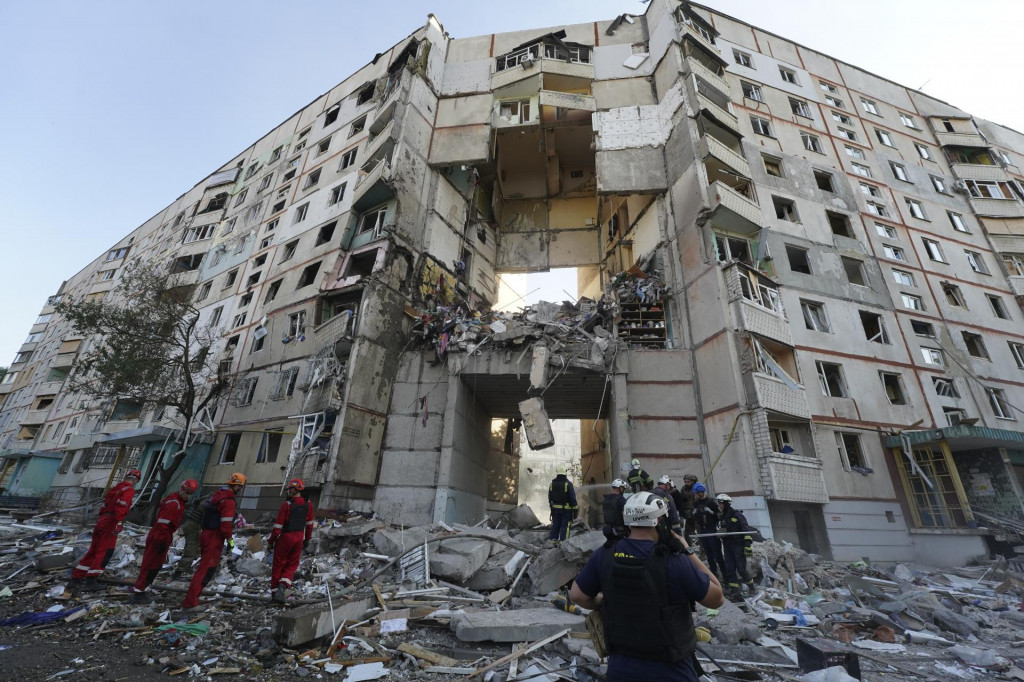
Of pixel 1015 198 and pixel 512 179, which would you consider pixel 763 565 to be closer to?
pixel 512 179

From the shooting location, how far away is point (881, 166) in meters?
23.6

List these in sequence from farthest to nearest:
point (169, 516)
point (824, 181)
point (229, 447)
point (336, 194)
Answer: point (336, 194) < point (824, 181) < point (229, 447) < point (169, 516)

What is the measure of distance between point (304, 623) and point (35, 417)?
4137 centimetres

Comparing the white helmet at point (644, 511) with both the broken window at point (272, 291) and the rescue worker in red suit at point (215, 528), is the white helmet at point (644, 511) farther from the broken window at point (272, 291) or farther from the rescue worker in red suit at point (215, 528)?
the broken window at point (272, 291)

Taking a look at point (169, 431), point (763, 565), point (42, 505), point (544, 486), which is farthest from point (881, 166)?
point (42, 505)

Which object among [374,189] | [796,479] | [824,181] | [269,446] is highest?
[824,181]

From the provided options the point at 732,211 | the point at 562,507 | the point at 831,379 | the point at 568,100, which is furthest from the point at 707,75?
the point at 562,507

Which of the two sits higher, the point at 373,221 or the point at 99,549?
the point at 373,221

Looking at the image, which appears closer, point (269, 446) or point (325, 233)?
point (269, 446)

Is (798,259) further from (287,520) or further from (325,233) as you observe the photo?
(325,233)

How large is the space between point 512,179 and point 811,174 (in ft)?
51.9

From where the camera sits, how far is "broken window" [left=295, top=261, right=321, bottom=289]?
2081 centimetres

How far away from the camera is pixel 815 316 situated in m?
17.4

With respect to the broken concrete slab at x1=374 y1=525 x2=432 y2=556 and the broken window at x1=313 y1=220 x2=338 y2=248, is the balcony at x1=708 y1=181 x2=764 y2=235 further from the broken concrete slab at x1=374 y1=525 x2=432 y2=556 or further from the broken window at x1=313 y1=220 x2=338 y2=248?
the broken window at x1=313 y1=220 x2=338 y2=248
